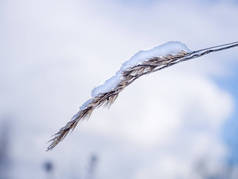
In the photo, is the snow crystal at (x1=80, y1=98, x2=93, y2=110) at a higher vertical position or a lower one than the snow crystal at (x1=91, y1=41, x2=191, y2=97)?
lower

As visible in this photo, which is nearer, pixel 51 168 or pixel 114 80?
pixel 114 80

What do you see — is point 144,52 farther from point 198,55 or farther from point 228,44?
point 228,44

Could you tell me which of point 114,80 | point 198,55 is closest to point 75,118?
point 114,80

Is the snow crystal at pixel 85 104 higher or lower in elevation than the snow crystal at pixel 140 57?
lower

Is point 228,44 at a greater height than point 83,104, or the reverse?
point 228,44

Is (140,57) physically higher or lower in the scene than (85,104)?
higher
